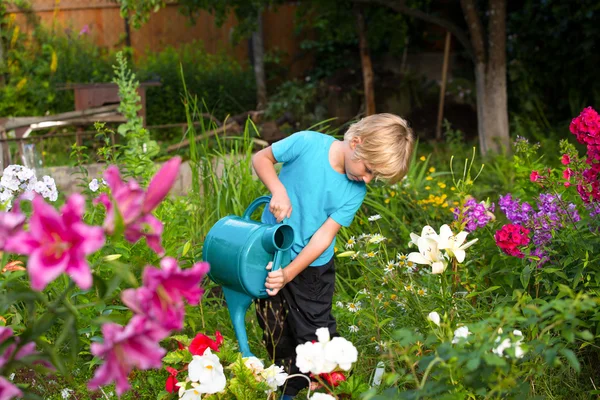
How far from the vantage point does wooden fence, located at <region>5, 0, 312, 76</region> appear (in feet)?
30.9

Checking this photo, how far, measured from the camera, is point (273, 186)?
2369 mm

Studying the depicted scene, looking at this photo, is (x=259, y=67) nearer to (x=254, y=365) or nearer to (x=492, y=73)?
(x=492, y=73)

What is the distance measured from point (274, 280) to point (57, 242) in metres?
1.26

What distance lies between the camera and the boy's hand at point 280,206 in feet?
7.55

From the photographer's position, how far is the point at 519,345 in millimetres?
1601

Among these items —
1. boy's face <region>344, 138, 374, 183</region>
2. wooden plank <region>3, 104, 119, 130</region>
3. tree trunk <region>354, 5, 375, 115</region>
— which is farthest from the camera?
tree trunk <region>354, 5, 375, 115</region>

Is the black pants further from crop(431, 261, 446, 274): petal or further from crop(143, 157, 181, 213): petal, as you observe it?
crop(143, 157, 181, 213): petal

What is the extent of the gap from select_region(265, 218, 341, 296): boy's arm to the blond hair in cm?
23

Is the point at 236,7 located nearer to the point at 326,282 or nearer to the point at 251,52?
the point at 251,52

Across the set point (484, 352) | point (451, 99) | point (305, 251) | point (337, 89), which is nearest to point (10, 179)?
point (305, 251)

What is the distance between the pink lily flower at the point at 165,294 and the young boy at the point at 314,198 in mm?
1170

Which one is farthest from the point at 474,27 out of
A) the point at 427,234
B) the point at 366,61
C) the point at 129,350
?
the point at 129,350

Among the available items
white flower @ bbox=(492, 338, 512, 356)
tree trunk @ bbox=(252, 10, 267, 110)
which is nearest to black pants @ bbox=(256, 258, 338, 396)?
white flower @ bbox=(492, 338, 512, 356)

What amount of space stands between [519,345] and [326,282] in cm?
102
